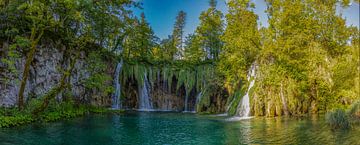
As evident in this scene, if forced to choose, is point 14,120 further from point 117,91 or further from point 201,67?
point 201,67

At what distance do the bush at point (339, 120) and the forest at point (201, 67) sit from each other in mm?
52

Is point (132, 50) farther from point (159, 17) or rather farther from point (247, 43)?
point (247, 43)

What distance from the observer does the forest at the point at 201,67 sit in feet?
56.2

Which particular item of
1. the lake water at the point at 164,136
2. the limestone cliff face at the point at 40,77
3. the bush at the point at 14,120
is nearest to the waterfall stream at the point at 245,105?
the lake water at the point at 164,136

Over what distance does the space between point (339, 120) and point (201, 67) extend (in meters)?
19.4

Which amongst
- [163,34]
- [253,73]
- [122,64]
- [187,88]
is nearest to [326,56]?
[253,73]

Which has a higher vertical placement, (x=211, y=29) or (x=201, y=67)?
(x=211, y=29)

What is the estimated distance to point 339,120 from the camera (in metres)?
13.8

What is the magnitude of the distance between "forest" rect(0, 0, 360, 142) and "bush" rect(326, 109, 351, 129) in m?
0.05

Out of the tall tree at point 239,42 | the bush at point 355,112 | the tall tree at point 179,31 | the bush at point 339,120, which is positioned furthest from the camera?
the tall tree at point 179,31

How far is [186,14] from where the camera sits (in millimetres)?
57469

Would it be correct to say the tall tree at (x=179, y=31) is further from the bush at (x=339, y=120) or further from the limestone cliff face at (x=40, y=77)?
the bush at (x=339, y=120)

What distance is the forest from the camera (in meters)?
17.1

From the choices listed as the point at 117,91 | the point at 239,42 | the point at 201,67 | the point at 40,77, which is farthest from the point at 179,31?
the point at 40,77
